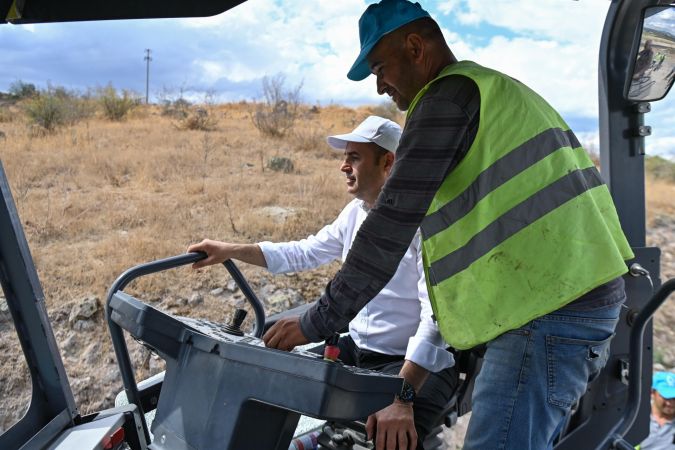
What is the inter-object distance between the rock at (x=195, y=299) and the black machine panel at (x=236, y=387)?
4278 millimetres

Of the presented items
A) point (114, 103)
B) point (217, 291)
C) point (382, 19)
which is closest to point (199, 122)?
point (114, 103)

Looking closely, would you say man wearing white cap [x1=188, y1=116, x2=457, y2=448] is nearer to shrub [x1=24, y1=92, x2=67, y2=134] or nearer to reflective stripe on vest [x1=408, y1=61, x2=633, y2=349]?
reflective stripe on vest [x1=408, y1=61, x2=633, y2=349]

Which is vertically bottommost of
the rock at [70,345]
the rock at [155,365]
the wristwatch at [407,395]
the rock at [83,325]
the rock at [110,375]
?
the rock at [110,375]

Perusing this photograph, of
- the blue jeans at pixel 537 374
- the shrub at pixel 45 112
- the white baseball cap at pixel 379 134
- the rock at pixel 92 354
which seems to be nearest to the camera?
the blue jeans at pixel 537 374

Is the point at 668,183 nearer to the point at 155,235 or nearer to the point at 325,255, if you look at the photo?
the point at 325,255

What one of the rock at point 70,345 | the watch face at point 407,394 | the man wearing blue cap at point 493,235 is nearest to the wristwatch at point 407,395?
the watch face at point 407,394

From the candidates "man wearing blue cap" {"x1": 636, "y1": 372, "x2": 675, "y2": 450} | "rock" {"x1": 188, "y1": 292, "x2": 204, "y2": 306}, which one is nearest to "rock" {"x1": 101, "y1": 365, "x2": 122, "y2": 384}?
"rock" {"x1": 188, "y1": 292, "x2": 204, "y2": 306}

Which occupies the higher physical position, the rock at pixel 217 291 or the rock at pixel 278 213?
the rock at pixel 278 213

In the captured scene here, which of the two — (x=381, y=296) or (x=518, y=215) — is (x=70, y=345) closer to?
(x=381, y=296)

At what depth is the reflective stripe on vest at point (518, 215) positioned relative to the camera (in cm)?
159

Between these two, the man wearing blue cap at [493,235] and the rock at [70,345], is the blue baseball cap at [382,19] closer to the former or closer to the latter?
the man wearing blue cap at [493,235]

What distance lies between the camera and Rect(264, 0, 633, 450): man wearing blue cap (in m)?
1.57

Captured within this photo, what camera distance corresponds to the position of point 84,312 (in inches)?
213

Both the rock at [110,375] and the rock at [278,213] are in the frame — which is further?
the rock at [278,213]
